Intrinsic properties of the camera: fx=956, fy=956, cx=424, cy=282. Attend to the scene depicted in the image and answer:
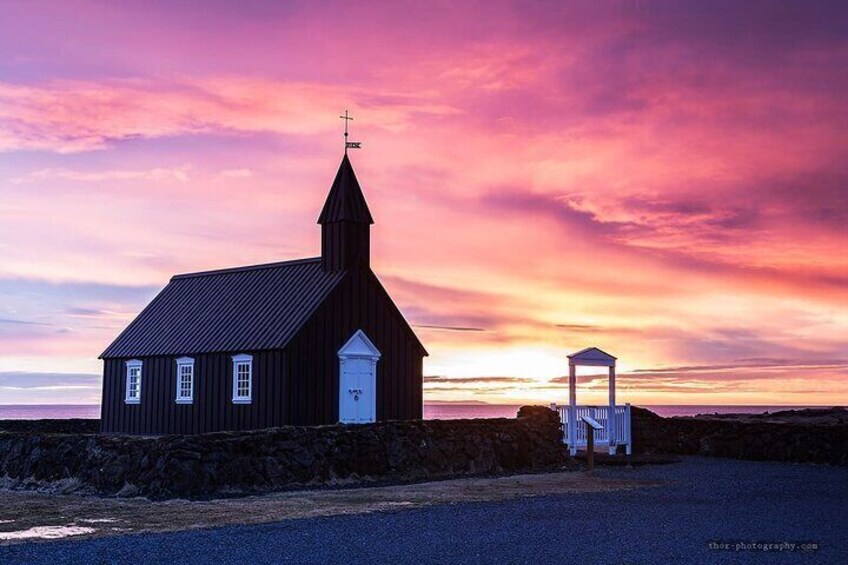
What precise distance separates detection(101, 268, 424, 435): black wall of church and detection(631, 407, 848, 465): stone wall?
8.62 metres

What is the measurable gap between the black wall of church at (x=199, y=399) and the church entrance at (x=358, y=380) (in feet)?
7.99

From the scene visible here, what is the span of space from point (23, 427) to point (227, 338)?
1452 cm

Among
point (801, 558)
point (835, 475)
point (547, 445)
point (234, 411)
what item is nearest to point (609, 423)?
point (547, 445)

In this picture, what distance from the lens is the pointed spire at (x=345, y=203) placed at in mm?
35000

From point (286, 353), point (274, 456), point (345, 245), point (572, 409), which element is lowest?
point (274, 456)

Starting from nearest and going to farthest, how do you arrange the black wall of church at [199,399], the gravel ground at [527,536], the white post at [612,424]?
the gravel ground at [527,536] < the black wall of church at [199,399] < the white post at [612,424]

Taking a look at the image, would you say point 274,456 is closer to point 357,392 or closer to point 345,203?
point 357,392

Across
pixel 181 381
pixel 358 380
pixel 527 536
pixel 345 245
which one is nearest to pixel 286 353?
Result: pixel 358 380

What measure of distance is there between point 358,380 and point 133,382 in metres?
10.4

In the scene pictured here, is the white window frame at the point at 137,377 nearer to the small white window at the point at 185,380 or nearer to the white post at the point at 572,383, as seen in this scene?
the small white window at the point at 185,380

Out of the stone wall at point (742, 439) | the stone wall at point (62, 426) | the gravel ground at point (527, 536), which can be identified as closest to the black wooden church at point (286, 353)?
the stone wall at point (62, 426)

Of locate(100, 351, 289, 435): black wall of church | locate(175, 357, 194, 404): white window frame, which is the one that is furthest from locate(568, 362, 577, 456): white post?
locate(175, 357, 194, 404): white window frame

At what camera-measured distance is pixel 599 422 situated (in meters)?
32.7

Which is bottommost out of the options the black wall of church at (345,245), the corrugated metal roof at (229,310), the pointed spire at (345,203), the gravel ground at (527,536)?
the gravel ground at (527,536)
